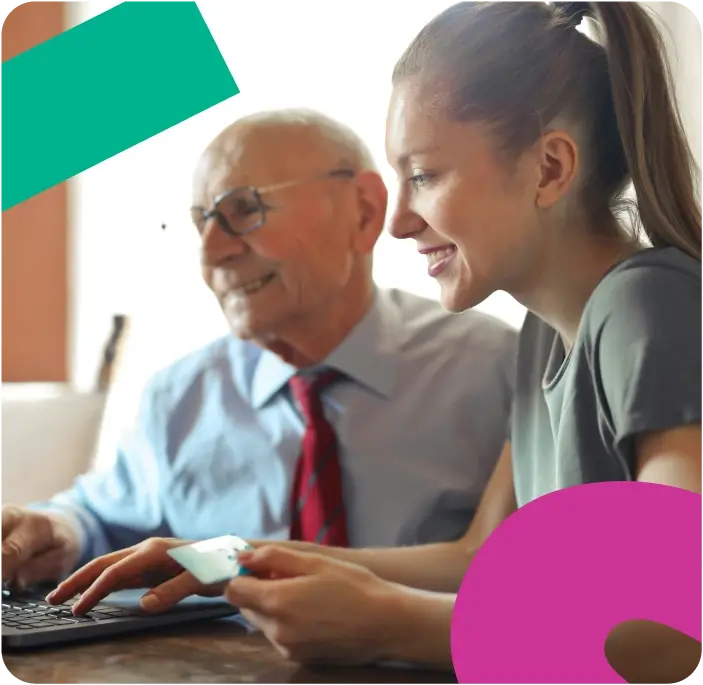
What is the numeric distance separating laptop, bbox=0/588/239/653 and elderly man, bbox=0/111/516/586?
0.06m

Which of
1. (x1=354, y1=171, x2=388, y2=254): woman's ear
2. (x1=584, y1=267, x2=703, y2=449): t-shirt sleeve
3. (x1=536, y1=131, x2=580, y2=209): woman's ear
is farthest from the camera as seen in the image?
(x1=354, y1=171, x2=388, y2=254): woman's ear

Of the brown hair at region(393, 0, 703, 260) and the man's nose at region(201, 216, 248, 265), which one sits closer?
the brown hair at region(393, 0, 703, 260)

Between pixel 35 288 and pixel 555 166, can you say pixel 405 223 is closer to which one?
pixel 555 166

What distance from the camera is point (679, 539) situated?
66 cm

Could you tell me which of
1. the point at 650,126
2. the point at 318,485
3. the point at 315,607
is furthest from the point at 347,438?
the point at 650,126

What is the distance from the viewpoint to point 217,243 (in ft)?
2.91

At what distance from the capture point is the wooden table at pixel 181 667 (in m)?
0.73

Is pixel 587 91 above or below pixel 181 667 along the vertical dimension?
above

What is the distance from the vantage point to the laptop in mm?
779

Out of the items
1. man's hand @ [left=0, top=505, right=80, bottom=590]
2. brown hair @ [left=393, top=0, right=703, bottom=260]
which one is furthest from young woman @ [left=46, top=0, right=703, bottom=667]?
man's hand @ [left=0, top=505, right=80, bottom=590]

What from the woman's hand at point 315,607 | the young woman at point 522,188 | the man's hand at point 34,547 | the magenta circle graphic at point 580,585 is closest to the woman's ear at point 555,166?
the young woman at point 522,188

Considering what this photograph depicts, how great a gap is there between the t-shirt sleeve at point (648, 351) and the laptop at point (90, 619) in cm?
40

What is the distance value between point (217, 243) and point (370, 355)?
0.61 ft

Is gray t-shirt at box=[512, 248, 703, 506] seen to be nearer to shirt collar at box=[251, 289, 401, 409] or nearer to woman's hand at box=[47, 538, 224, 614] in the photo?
shirt collar at box=[251, 289, 401, 409]
